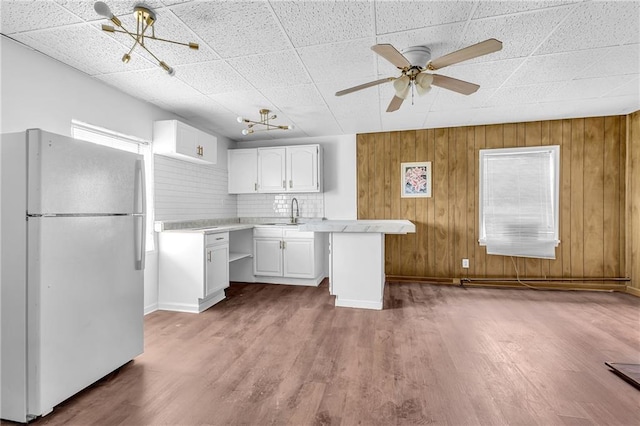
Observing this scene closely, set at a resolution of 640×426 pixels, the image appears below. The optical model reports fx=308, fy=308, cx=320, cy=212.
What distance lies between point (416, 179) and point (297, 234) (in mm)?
2058

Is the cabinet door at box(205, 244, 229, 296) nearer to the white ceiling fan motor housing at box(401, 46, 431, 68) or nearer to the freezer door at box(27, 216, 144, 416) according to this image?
the freezer door at box(27, 216, 144, 416)

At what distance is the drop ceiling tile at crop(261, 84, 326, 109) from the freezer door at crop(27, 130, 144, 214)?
1.55 metres

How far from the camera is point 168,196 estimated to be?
388 centimetres

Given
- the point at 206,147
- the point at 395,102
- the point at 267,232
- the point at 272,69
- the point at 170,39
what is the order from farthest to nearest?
the point at 267,232, the point at 206,147, the point at 395,102, the point at 272,69, the point at 170,39

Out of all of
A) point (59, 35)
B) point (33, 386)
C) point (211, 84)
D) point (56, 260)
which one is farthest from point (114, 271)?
point (211, 84)

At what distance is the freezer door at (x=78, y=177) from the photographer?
5.53 ft

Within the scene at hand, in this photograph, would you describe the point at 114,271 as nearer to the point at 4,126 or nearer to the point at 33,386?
the point at 33,386

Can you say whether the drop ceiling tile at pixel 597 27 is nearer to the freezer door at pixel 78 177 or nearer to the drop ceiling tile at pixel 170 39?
the drop ceiling tile at pixel 170 39

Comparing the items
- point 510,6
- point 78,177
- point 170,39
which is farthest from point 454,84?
point 78,177

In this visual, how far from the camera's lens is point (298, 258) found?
4652 mm

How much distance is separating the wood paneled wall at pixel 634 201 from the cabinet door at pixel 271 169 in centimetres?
479

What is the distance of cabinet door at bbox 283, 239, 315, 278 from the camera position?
461cm

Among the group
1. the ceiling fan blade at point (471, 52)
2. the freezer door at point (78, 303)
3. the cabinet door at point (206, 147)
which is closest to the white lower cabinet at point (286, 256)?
the cabinet door at point (206, 147)

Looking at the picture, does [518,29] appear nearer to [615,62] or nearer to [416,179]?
[615,62]
